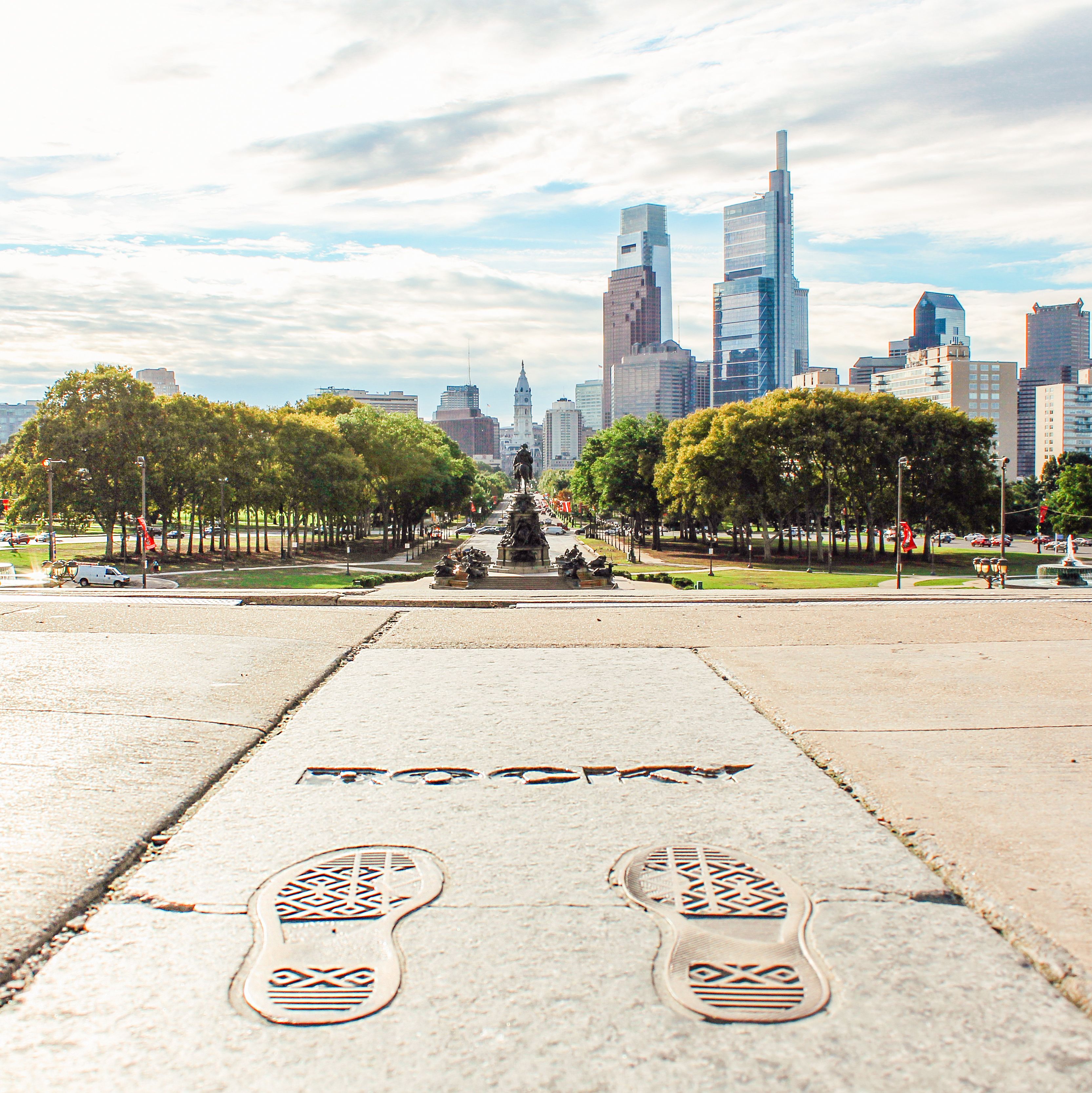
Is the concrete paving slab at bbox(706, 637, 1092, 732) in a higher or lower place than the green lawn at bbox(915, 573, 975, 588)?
higher

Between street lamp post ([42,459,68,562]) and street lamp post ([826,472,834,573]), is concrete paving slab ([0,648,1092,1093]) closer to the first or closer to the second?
street lamp post ([42,459,68,562])

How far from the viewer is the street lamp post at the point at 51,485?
4891 cm

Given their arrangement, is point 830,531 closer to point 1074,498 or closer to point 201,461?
point 1074,498

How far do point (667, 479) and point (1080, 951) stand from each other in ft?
225

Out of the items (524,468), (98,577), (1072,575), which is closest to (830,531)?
(524,468)

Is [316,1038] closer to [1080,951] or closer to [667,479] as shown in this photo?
[1080,951]

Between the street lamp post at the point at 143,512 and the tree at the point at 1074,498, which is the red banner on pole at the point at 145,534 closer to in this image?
the street lamp post at the point at 143,512

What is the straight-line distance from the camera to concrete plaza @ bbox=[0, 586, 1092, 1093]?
193 inches

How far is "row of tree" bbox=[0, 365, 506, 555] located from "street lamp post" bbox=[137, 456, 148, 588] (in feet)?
1.68

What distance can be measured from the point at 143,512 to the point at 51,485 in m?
4.85

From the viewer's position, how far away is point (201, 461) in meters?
62.2

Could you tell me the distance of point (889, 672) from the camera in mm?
14742

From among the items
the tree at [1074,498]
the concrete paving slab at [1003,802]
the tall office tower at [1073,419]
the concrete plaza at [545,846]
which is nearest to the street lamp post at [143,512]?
the concrete plaza at [545,846]

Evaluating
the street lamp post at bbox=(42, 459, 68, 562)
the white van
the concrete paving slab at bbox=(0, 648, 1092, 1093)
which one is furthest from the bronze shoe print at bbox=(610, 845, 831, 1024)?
the street lamp post at bbox=(42, 459, 68, 562)
